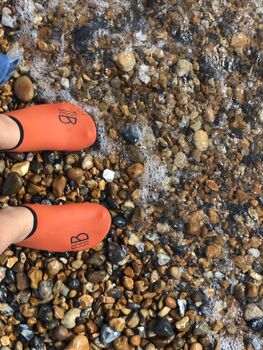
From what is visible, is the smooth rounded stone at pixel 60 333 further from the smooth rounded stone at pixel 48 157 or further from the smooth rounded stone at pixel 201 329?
the smooth rounded stone at pixel 48 157

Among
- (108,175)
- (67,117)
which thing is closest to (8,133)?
(67,117)

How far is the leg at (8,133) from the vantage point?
2186mm

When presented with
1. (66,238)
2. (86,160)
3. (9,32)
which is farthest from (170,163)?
(9,32)

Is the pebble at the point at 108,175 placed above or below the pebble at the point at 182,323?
above

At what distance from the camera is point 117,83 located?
2523 mm

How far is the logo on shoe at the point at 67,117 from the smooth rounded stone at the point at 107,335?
37.0 inches

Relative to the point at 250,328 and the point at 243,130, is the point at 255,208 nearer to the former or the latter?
the point at 243,130

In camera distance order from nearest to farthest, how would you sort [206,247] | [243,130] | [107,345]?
[107,345] → [206,247] → [243,130]

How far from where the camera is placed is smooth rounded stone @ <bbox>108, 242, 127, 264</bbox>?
2.32 metres

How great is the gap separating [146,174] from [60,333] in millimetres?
824

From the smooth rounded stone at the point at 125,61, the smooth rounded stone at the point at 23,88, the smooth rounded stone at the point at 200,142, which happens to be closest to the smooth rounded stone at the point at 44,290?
the smooth rounded stone at the point at 23,88

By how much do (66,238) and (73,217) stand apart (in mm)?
100

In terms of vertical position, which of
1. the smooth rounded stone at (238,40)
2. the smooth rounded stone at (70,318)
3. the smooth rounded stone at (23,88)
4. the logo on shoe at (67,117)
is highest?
the smooth rounded stone at (238,40)

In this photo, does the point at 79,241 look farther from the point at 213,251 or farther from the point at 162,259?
the point at 213,251
